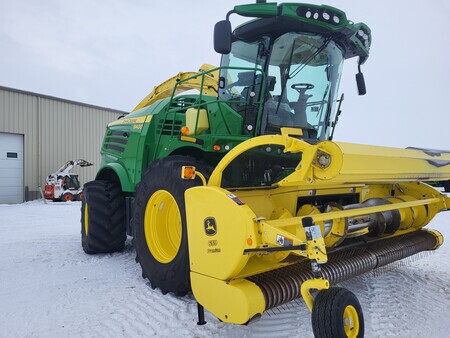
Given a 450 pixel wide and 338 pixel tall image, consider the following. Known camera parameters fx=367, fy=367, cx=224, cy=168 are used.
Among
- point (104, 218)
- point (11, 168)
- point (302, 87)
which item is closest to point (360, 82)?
point (302, 87)

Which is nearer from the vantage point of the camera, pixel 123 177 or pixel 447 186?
pixel 447 186

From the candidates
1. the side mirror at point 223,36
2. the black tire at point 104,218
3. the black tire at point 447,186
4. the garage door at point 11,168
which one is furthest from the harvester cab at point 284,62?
the garage door at point 11,168

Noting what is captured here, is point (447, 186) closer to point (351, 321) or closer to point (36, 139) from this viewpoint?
point (351, 321)

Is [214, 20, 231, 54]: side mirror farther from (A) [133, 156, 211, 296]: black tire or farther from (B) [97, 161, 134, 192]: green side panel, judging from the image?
(B) [97, 161, 134, 192]: green side panel

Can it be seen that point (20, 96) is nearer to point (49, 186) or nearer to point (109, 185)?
point (49, 186)

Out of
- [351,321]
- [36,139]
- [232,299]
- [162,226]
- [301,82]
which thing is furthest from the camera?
[36,139]

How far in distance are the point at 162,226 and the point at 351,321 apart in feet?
6.37

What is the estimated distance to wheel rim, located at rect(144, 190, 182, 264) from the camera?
330 cm

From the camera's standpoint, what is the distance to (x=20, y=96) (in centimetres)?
1614

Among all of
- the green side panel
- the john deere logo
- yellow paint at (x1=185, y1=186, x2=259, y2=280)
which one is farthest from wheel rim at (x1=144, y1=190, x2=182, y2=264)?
the green side panel

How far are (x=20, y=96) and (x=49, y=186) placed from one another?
4.33 meters

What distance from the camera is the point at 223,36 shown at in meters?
3.08

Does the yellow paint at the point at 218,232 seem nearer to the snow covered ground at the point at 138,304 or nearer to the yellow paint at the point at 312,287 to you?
the yellow paint at the point at 312,287

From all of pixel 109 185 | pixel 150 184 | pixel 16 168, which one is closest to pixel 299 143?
pixel 150 184
